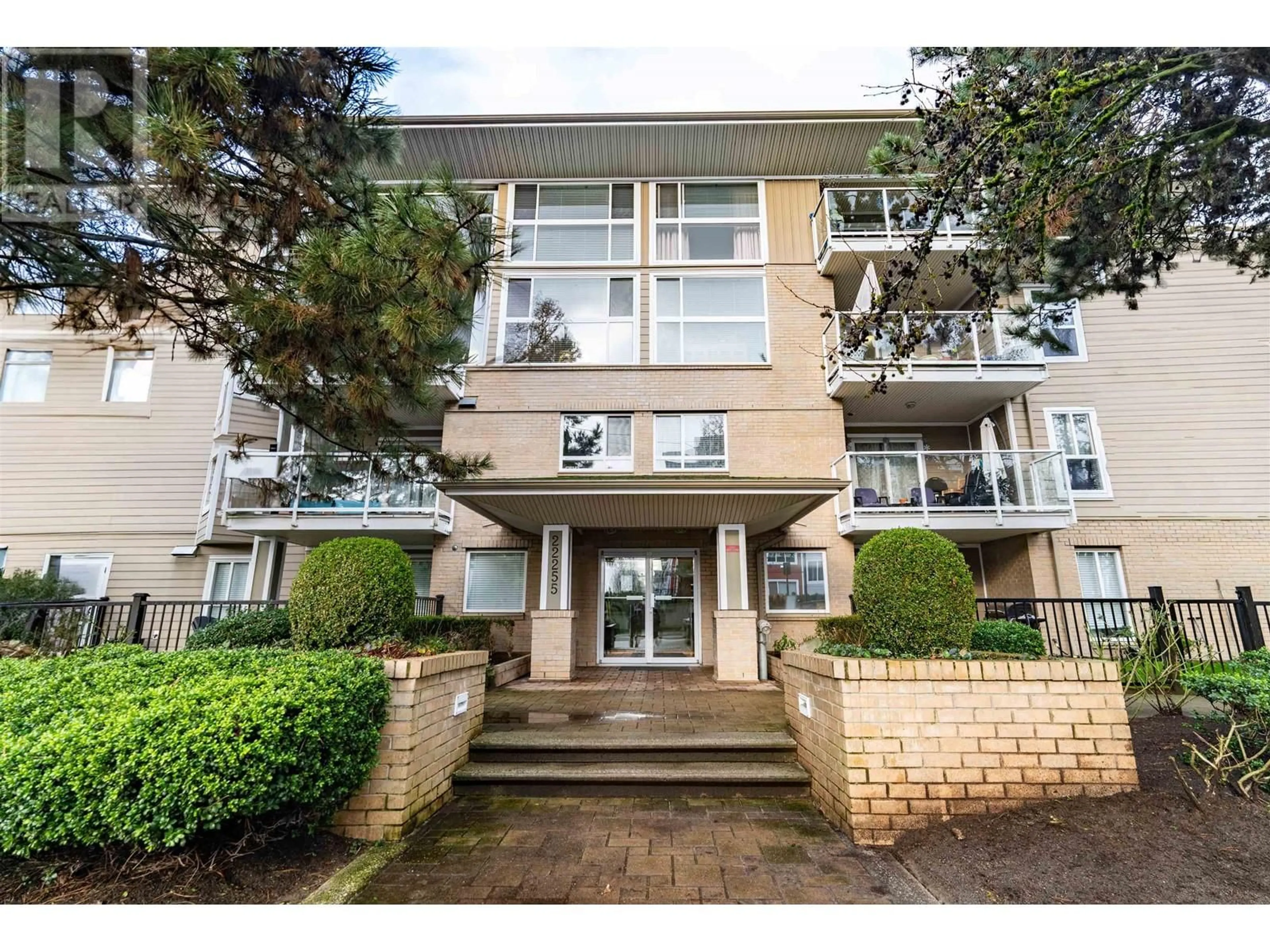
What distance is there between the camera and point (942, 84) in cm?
391

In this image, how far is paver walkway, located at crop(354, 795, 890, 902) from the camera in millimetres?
2727

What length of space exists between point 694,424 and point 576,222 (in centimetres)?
518

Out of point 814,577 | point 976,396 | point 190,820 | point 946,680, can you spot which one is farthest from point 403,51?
point 976,396

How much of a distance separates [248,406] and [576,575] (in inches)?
319

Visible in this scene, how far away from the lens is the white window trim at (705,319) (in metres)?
11.2

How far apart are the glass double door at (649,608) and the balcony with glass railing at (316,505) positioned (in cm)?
344

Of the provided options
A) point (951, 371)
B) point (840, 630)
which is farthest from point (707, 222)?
point (840, 630)

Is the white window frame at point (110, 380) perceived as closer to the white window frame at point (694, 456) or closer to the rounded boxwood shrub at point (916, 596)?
the white window frame at point (694, 456)

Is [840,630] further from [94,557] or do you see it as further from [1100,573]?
[94,557]

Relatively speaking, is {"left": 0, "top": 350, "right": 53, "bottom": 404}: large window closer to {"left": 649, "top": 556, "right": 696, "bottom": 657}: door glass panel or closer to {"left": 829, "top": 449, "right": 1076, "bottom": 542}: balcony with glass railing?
{"left": 649, "top": 556, "right": 696, "bottom": 657}: door glass panel

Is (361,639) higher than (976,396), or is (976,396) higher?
(976,396)

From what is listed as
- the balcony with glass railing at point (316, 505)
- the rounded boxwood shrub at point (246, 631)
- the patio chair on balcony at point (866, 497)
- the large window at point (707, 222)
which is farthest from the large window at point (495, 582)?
the large window at point (707, 222)

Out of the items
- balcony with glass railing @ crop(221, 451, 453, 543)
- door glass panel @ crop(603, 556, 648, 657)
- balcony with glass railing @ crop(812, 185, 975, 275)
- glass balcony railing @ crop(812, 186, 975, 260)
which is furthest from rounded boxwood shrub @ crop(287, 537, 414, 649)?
glass balcony railing @ crop(812, 186, 975, 260)

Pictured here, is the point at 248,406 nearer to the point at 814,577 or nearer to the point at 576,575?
the point at 576,575
